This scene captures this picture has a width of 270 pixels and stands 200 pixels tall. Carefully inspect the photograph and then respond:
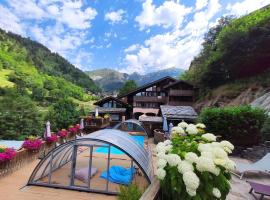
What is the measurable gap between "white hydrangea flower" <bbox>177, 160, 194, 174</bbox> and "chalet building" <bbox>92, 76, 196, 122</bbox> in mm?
32211

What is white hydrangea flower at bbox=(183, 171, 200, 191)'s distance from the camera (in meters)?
3.49

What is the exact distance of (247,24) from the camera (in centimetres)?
3139

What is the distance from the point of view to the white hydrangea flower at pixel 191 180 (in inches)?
137

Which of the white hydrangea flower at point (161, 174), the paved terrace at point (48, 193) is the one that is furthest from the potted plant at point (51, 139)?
the white hydrangea flower at point (161, 174)

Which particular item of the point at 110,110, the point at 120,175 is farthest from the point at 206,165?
the point at 110,110

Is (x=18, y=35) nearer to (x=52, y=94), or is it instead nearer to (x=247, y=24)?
(x=52, y=94)

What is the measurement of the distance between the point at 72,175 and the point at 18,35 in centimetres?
11969

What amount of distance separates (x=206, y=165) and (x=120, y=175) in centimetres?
724

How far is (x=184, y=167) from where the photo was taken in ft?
12.1

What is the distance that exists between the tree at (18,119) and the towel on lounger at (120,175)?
1670 cm

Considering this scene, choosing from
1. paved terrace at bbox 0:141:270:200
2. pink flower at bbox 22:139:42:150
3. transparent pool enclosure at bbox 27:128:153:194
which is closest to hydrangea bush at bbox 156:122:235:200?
paved terrace at bbox 0:141:270:200

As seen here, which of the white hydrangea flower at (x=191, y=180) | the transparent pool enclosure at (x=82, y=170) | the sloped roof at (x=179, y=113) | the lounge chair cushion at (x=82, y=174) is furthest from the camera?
the sloped roof at (x=179, y=113)

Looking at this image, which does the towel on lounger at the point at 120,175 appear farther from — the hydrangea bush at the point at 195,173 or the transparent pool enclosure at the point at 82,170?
the hydrangea bush at the point at 195,173

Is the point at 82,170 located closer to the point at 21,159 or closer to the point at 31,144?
the point at 21,159
